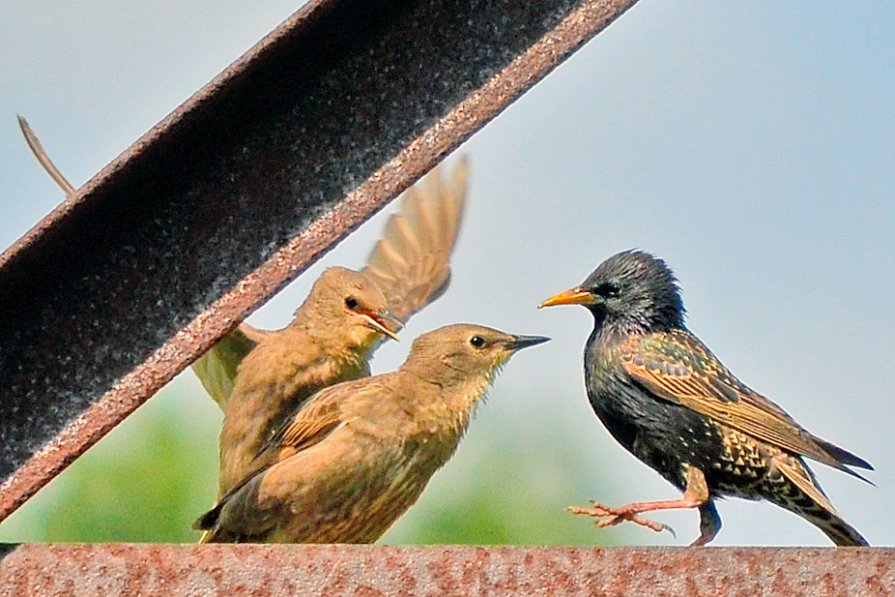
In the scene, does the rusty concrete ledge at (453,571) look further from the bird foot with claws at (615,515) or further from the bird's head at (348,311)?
the bird's head at (348,311)

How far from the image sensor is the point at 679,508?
3.57 m

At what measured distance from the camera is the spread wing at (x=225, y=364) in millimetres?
4973

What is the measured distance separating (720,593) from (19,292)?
1068 millimetres

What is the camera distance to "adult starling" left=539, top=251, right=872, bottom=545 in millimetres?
3836

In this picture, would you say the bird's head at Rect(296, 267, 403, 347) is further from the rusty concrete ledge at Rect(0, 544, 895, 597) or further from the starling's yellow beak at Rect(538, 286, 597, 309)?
the rusty concrete ledge at Rect(0, 544, 895, 597)

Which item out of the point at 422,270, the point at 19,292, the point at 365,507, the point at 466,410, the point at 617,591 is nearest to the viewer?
the point at 617,591

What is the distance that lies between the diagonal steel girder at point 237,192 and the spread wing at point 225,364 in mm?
2822

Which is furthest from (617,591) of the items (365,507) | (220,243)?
(365,507)

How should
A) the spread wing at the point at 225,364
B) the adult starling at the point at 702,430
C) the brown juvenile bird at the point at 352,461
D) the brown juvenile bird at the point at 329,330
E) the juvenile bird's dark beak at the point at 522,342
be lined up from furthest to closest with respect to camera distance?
the spread wing at the point at 225,364, the juvenile bird's dark beak at the point at 522,342, the brown juvenile bird at the point at 329,330, the adult starling at the point at 702,430, the brown juvenile bird at the point at 352,461

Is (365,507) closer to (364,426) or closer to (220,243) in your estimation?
(364,426)

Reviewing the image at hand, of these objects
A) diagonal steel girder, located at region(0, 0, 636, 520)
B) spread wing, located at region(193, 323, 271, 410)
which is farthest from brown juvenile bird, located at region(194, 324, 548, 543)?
diagonal steel girder, located at region(0, 0, 636, 520)

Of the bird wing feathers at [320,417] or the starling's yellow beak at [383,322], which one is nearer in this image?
the bird wing feathers at [320,417]

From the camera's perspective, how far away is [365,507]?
149 inches

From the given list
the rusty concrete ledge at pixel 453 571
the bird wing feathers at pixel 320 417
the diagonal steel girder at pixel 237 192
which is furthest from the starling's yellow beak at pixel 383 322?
the rusty concrete ledge at pixel 453 571
